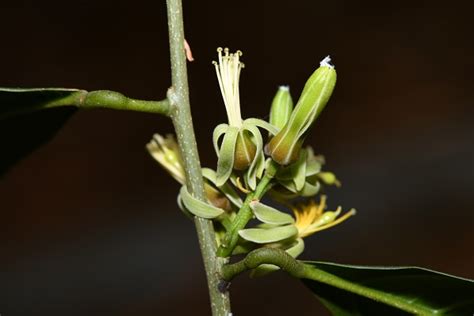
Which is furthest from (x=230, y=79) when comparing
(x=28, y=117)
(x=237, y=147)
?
(x=28, y=117)

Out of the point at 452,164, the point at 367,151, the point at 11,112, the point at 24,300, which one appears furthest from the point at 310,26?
the point at 11,112

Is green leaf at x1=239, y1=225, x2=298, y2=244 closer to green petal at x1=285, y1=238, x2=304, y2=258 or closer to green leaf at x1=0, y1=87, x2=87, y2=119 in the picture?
green petal at x1=285, y1=238, x2=304, y2=258

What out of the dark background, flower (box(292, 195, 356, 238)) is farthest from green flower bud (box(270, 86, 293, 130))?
the dark background

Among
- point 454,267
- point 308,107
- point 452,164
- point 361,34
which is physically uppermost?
point 361,34

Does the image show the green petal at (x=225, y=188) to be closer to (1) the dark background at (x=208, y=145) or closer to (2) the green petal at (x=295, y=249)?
(2) the green petal at (x=295, y=249)

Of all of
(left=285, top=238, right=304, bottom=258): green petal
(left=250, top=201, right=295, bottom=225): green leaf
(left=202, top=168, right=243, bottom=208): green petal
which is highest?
(left=202, top=168, right=243, bottom=208): green petal

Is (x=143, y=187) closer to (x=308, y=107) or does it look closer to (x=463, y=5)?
(x=463, y=5)

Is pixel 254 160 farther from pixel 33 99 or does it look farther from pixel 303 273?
pixel 33 99
